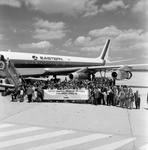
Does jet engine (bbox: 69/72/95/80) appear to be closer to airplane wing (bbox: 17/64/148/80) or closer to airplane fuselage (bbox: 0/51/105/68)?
airplane wing (bbox: 17/64/148/80)

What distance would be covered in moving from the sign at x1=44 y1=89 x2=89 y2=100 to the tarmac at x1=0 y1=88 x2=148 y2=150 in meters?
1.61

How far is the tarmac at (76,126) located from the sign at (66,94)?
1611 mm

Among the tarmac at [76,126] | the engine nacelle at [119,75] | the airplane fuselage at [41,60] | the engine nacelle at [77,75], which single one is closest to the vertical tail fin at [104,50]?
the airplane fuselage at [41,60]

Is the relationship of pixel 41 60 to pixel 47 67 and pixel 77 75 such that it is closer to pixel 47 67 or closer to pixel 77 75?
pixel 47 67

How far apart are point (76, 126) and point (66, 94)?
17.8 ft

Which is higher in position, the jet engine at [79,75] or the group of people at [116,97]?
the jet engine at [79,75]

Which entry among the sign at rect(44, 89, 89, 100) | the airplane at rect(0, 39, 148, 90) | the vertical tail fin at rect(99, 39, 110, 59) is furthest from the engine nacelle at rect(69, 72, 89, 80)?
the vertical tail fin at rect(99, 39, 110, 59)

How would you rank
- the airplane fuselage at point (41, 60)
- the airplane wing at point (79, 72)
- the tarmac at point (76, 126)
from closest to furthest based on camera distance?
the tarmac at point (76, 126)
the airplane fuselage at point (41, 60)
the airplane wing at point (79, 72)

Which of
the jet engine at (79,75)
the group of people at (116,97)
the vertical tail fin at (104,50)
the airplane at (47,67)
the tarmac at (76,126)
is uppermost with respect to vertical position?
the vertical tail fin at (104,50)

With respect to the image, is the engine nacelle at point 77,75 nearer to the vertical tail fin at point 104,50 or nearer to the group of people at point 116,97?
the group of people at point 116,97

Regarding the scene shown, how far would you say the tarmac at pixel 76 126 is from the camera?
651 centimetres

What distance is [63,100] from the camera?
47.0 ft

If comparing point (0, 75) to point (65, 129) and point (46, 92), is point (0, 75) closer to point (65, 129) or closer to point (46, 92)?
point (46, 92)

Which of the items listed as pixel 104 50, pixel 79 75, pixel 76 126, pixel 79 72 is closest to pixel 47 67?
pixel 79 72
